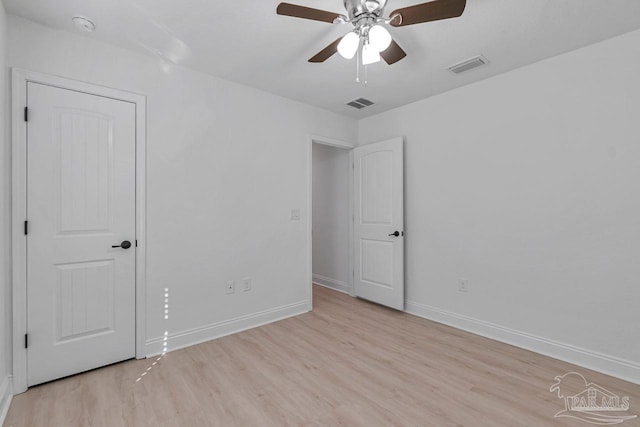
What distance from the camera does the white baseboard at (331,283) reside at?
14.7 feet

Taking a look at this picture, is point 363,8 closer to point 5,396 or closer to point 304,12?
point 304,12

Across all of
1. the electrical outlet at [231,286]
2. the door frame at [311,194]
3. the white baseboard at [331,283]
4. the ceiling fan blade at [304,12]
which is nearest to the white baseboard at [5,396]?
the electrical outlet at [231,286]

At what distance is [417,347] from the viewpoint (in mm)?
2723

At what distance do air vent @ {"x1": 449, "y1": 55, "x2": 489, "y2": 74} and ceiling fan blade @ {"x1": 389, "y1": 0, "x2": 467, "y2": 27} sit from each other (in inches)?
44.6

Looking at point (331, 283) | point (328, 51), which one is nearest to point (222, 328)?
point (331, 283)

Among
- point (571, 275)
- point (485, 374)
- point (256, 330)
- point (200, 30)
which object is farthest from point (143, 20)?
point (571, 275)

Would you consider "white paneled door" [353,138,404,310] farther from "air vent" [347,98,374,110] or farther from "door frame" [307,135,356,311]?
"air vent" [347,98,374,110]

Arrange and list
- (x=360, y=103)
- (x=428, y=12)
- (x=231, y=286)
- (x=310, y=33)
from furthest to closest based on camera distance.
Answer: (x=360, y=103) → (x=231, y=286) → (x=310, y=33) → (x=428, y=12)

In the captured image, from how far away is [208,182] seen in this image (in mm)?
2887

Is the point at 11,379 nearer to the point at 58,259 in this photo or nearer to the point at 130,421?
the point at 58,259

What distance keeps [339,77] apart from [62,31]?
2.17 m

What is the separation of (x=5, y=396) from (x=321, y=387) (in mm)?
1965

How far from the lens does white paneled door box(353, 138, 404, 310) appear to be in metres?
3.61

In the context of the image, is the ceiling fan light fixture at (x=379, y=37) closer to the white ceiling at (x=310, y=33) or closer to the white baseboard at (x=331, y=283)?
the white ceiling at (x=310, y=33)
